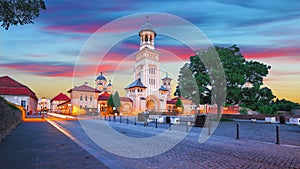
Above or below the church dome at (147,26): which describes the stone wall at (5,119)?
below

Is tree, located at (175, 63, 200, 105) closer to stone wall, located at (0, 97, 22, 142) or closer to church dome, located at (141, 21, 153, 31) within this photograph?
stone wall, located at (0, 97, 22, 142)

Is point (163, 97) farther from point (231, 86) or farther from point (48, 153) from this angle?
point (48, 153)

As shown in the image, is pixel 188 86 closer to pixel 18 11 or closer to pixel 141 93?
pixel 18 11

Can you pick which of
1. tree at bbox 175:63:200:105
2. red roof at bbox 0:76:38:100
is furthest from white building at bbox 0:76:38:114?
tree at bbox 175:63:200:105

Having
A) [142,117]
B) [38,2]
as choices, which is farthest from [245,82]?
[38,2]

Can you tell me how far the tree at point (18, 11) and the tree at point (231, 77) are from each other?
2978 cm

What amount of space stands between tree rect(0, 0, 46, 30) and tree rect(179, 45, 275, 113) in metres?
29.8

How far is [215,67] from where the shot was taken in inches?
1463

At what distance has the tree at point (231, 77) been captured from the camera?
35219 millimetres

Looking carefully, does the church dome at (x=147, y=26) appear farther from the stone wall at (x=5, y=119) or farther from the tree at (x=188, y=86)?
the stone wall at (x=5, y=119)

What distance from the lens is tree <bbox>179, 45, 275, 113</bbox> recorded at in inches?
1387

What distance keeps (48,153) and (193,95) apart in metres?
29.3

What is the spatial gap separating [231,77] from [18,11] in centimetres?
3172

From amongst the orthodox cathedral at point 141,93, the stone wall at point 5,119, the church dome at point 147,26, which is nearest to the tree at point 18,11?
the stone wall at point 5,119
